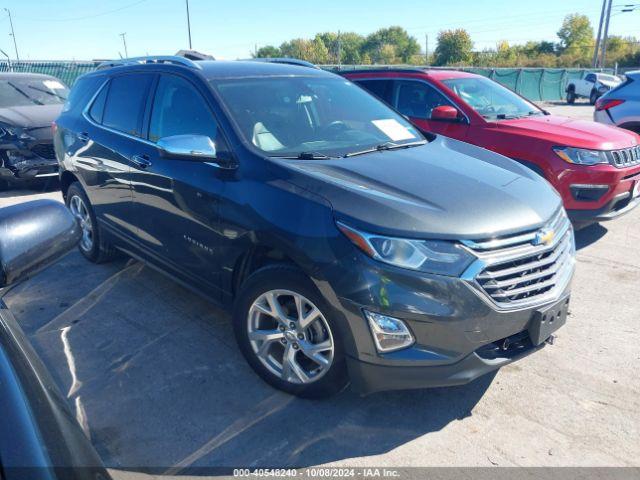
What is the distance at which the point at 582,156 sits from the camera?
521 centimetres

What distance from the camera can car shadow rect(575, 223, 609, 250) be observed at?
5.61 metres

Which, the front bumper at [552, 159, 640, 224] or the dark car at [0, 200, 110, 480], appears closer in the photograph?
the dark car at [0, 200, 110, 480]

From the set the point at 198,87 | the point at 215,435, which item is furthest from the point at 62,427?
the point at 198,87

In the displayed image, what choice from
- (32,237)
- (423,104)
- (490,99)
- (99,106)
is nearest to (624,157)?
(490,99)

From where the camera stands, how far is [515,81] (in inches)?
1145

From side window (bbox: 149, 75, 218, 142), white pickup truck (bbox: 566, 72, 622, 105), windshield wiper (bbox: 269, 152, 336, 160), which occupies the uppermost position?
side window (bbox: 149, 75, 218, 142)

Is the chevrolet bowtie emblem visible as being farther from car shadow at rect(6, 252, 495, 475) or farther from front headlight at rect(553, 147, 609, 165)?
front headlight at rect(553, 147, 609, 165)

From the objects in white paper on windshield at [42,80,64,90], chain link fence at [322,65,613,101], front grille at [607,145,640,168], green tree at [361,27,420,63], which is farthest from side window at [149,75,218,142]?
green tree at [361,27,420,63]

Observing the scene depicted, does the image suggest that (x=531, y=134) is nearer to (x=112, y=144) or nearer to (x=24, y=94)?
(x=112, y=144)

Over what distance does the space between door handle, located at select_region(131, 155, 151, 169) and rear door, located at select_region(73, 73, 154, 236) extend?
0.09 m

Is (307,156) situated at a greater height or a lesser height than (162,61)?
lesser

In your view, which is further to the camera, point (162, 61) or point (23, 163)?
point (23, 163)

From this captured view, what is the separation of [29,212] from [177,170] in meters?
1.79

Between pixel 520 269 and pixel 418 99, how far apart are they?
4.43 meters
